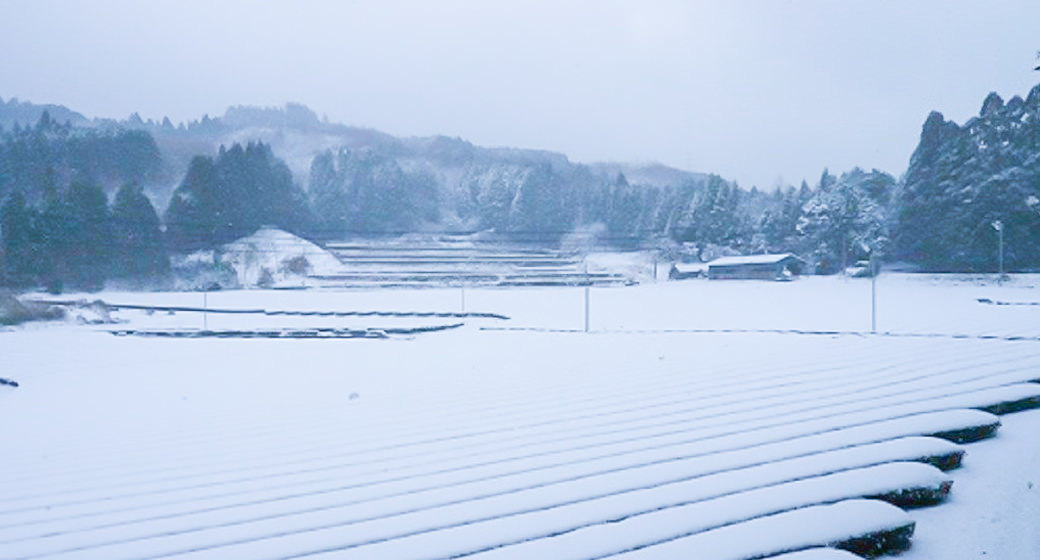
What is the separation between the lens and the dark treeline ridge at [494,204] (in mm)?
26016

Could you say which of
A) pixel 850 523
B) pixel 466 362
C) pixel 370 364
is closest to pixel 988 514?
pixel 850 523

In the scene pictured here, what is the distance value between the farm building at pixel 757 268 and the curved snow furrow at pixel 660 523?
29638 millimetres

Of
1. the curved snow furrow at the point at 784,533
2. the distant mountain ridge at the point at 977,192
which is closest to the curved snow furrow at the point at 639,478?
the curved snow furrow at the point at 784,533

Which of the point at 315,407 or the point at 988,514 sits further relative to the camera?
the point at 315,407

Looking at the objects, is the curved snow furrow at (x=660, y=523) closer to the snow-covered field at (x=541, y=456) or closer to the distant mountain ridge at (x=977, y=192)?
the snow-covered field at (x=541, y=456)

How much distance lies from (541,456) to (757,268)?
1195 inches

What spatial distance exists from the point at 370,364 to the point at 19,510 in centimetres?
504

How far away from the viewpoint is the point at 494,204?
4928 cm

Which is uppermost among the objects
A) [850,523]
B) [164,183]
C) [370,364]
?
[164,183]

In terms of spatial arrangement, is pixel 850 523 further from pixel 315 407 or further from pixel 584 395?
pixel 315 407

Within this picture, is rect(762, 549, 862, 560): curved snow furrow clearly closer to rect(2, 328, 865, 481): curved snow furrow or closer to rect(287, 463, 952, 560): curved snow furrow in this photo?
rect(287, 463, 952, 560): curved snow furrow

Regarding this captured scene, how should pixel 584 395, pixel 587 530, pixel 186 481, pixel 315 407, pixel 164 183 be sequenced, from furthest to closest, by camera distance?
pixel 164 183 < pixel 315 407 < pixel 584 395 < pixel 186 481 < pixel 587 530

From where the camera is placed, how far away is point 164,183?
1553 inches

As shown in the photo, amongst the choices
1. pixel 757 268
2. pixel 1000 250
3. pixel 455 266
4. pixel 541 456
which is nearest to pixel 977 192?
pixel 1000 250
